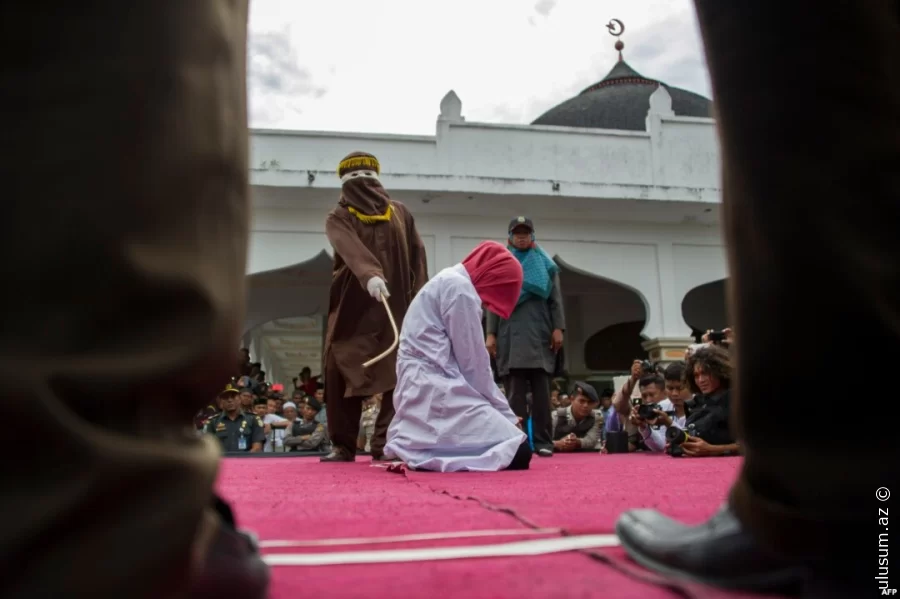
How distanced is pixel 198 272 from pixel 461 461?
2171mm

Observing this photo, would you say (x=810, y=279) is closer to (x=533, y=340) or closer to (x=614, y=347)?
(x=533, y=340)

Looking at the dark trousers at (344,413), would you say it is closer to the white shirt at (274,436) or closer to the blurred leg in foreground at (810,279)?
the blurred leg in foreground at (810,279)

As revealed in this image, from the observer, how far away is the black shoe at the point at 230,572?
0.53 metres

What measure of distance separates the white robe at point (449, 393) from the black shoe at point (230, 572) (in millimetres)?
2034

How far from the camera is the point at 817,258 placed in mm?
634

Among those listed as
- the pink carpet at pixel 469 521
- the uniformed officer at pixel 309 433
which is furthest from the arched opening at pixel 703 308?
the pink carpet at pixel 469 521

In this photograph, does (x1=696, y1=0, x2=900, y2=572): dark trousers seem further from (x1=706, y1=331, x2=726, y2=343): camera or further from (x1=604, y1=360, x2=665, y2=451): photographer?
(x1=604, y1=360, x2=665, y2=451): photographer

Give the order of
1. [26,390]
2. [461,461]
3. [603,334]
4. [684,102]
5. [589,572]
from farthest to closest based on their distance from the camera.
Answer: [684,102] < [603,334] < [461,461] < [589,572] < [26,390]

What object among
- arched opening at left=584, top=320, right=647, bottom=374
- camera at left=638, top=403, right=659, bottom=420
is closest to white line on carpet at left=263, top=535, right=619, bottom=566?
camera at left=638, top=403, right=659, bottom=420

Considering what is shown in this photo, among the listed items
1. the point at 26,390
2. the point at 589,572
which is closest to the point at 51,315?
the point at 26,390

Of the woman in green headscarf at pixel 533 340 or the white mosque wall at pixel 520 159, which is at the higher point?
the white mosque wall at pixel 520 159

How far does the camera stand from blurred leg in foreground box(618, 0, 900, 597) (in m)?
0.60

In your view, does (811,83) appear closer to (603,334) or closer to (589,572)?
(589,572)

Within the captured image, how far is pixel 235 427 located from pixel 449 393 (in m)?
4.34
